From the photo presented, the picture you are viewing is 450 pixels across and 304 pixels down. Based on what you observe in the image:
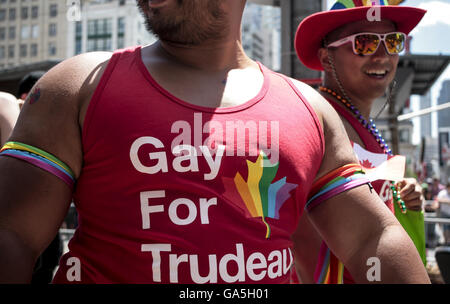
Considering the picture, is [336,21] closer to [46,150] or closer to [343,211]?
[343,211]

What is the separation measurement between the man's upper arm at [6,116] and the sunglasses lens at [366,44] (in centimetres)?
190

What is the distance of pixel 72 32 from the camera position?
70375 mm

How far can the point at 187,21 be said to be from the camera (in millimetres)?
1306

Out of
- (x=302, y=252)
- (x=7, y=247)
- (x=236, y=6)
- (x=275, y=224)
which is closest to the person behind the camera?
(x=7, y=247)

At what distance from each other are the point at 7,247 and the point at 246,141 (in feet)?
2.00

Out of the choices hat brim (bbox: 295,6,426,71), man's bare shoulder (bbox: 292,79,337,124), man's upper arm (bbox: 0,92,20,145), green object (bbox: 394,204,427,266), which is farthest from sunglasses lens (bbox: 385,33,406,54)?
man's upper arm (bbox: 0,92,20,145)

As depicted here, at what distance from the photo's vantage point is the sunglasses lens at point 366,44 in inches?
88.8

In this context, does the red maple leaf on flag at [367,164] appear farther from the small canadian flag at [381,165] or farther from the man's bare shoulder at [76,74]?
the man's bare shoulder at [76,74]

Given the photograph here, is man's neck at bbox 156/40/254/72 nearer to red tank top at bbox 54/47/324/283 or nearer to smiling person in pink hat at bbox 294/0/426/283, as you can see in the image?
red tank top at bbox 54/47/324/283

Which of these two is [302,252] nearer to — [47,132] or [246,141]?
[246,141]

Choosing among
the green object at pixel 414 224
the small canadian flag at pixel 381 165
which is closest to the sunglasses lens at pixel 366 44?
the small canadian flag at pixel 381 165

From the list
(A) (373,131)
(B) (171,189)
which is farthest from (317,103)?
(A) (373,131)

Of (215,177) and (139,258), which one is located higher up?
(215,177)
